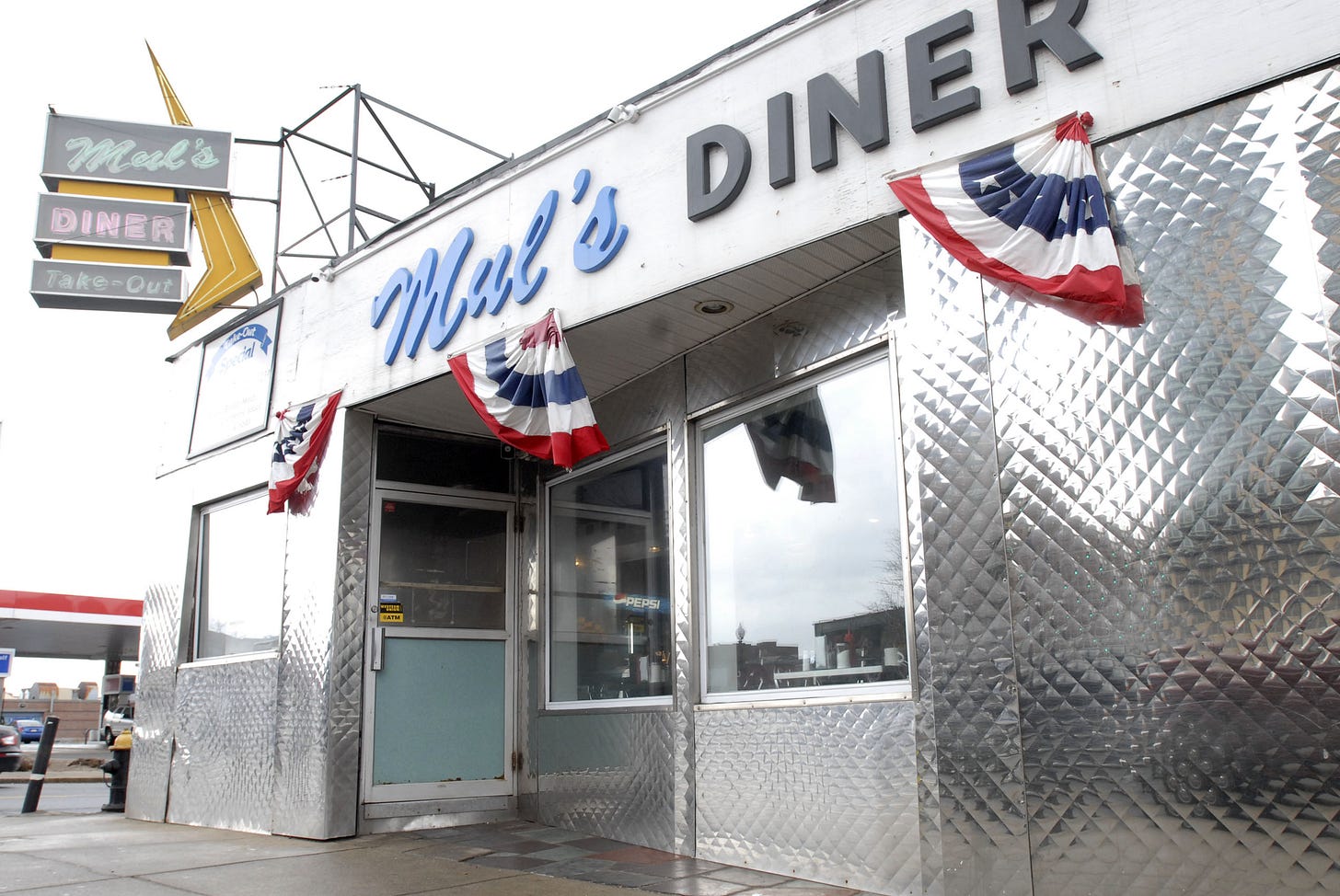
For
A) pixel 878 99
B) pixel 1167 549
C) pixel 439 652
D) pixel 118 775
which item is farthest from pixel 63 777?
pixel 1167 549

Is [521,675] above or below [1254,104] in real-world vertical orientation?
below

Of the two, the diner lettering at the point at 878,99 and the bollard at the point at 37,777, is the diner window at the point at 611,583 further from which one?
the bollard at the point at 37,777

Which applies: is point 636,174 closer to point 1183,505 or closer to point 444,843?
point 1183,505

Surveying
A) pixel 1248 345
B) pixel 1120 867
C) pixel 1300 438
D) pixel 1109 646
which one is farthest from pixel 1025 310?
pixel 1120 867

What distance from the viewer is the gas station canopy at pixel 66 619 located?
26750mm

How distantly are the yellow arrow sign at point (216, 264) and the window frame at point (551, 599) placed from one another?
3696mm

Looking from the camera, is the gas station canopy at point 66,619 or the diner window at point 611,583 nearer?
the diner window at point 611,583

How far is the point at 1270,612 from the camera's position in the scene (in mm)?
3301

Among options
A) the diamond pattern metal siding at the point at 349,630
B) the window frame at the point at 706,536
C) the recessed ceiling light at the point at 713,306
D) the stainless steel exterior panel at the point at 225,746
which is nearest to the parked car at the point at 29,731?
the stainless steel exterior panel at the point at 225,746

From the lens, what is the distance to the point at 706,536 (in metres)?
6.07

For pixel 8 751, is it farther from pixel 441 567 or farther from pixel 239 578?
pixel 441 567

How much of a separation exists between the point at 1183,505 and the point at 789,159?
2381mm

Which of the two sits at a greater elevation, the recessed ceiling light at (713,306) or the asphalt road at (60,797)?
the recessed ceiling light at (713,306)

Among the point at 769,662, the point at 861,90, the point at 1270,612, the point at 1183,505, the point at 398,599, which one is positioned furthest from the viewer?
the point at 398,599
